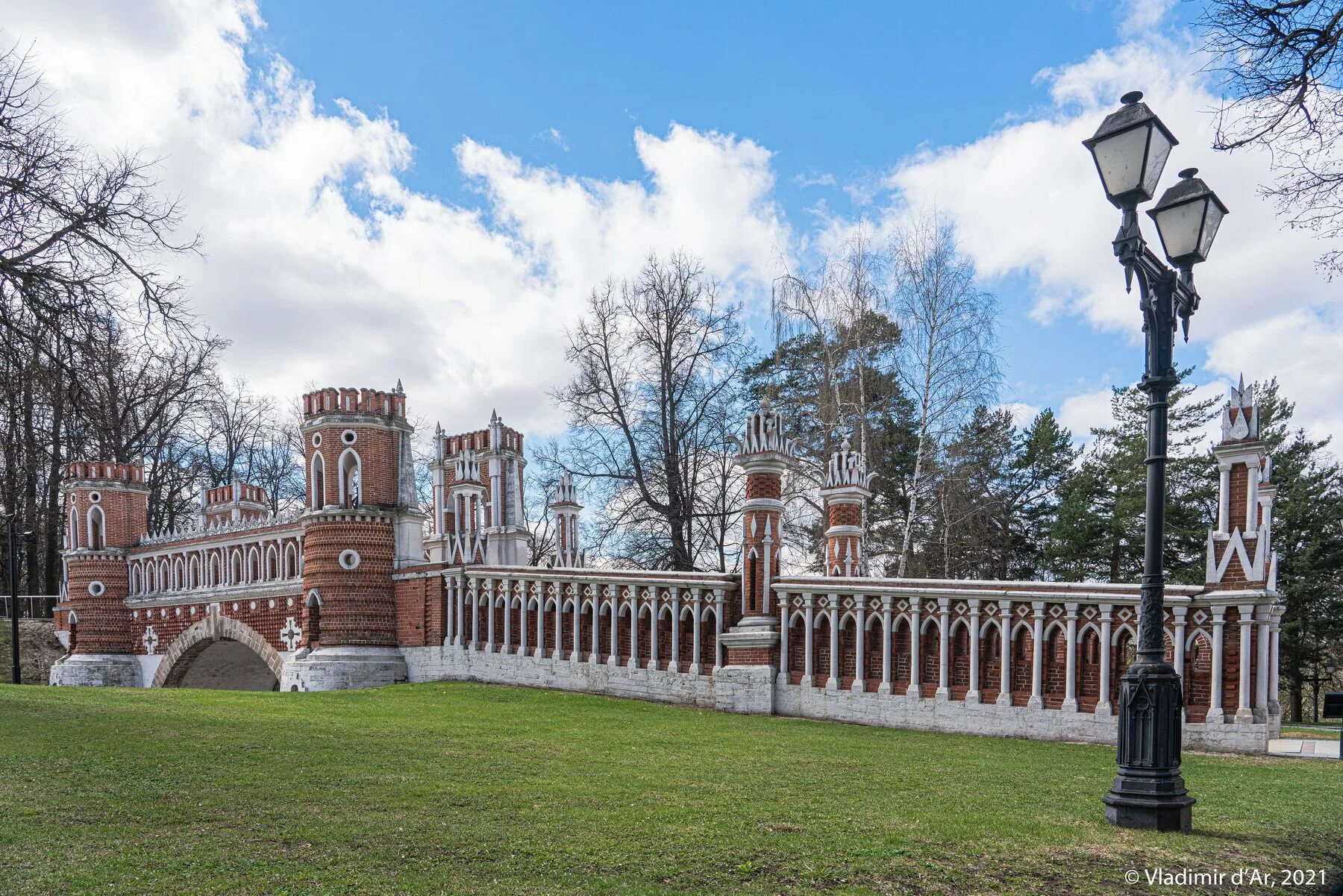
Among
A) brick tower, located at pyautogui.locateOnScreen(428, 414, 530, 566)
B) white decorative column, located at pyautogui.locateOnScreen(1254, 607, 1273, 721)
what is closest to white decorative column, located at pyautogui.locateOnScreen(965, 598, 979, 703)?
white decorative column, located at pyautogui.locateOnScreen(1254, 607, 1273, 721)

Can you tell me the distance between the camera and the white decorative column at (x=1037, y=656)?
1323 centimetres

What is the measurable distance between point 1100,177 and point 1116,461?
2970 centimetres

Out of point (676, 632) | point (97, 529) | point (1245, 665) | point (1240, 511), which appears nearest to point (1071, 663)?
point (1245, 665)

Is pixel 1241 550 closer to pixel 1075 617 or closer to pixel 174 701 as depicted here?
pixel 1075 617

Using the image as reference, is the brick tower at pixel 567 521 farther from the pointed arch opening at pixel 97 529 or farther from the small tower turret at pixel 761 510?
the pointed arch opening at pixel 97 529

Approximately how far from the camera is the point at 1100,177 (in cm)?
743

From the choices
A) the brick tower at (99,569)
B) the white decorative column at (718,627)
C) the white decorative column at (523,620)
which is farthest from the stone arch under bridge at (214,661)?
the white decorative column at (718,627)

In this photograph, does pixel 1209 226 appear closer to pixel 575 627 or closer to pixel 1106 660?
pixel 1106 660

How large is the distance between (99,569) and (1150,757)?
105ft

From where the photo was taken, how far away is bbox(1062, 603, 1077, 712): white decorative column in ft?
→ 42.6

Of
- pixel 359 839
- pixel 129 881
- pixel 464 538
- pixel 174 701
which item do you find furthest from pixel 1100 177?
pixel 464 538

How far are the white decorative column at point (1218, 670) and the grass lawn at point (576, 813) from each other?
1188 mm

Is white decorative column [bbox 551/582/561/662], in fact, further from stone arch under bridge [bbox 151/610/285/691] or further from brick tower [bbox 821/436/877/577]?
stone arch under bridge [bbox 151/610/285/691]

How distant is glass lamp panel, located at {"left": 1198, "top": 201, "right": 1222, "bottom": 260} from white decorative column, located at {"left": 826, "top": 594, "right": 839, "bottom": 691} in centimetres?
843
